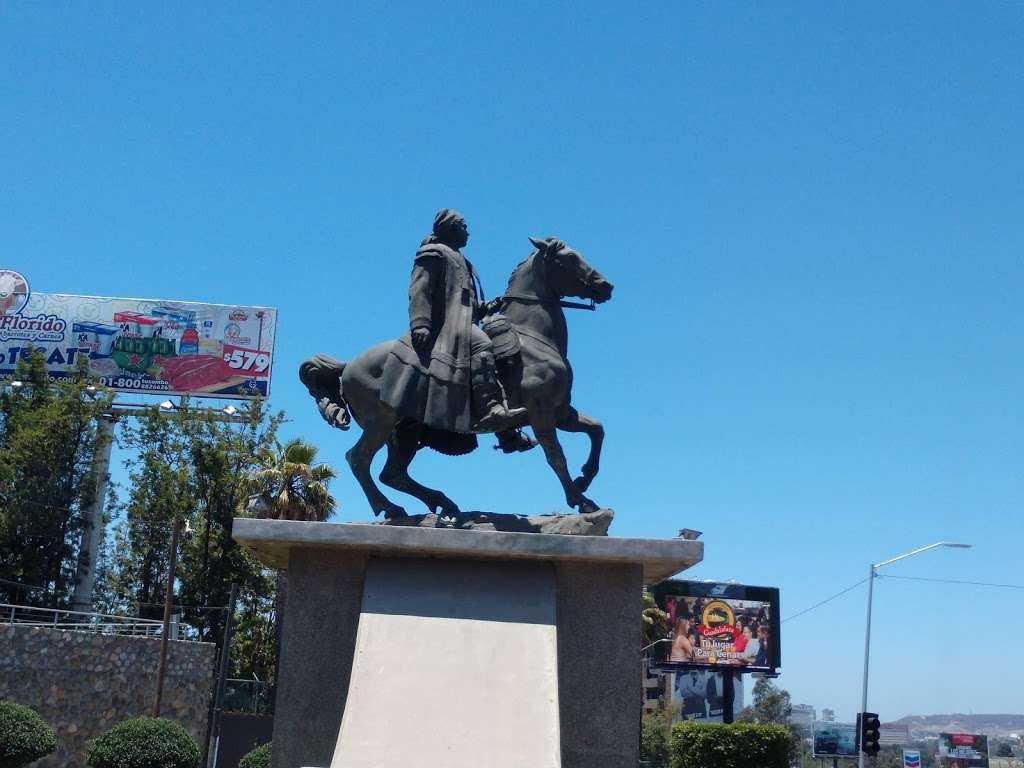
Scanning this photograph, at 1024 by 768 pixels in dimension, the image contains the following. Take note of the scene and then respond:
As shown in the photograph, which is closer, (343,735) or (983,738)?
(343,735)

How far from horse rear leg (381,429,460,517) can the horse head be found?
78.4 inches

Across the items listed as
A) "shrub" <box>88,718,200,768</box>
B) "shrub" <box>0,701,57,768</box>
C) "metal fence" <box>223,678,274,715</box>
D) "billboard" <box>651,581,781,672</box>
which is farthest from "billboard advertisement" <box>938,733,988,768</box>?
"shrub" <box>0,701,57,768</box>

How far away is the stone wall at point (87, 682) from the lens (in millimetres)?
26156

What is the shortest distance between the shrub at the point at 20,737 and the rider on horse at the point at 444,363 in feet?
43.0

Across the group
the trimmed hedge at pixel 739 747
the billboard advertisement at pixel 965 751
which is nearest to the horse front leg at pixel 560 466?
the trimmed hedge at pixel 739 747

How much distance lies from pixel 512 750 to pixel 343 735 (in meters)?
1.20

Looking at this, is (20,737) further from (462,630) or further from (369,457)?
(462,630)

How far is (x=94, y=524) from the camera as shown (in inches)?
1515

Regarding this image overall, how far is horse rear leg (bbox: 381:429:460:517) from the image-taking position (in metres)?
10.2

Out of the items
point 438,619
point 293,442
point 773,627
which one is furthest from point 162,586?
point 438,619

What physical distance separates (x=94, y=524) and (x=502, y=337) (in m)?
32.3

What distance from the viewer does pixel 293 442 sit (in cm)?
3238

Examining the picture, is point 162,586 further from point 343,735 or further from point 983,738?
point 983,738

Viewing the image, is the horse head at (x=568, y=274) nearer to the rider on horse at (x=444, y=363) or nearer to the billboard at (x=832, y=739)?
the rider on horse at (x=444, y=363)
